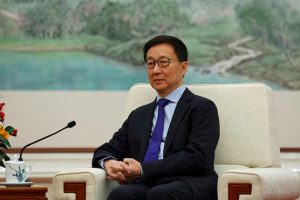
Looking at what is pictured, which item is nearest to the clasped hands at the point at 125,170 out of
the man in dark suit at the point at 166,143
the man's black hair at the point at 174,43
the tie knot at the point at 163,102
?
the man in dark suit at the point at 166,143

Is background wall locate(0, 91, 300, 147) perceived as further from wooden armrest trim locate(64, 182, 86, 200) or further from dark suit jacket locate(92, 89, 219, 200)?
wooden armrest trim locate(64, 182, 86, 200)

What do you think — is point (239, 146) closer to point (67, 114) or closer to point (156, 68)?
point (156, 68)

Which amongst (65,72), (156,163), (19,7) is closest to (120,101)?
(65,72)

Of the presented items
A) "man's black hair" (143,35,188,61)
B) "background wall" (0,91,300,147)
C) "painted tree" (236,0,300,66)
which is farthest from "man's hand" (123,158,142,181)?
"painted tree" (236,0,300,66)

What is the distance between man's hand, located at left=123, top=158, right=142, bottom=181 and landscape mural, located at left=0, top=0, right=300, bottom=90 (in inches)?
49.6

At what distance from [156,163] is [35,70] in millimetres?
1499

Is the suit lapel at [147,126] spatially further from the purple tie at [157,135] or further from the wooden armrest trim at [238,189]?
the wooden armrest trim at [238,189]

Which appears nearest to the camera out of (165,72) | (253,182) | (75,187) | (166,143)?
(253,182)

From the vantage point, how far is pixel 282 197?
12.5 feet

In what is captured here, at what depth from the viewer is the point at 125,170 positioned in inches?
151

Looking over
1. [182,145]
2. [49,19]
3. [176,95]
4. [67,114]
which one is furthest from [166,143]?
[49,19]

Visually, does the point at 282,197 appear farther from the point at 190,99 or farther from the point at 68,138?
the point at 68,138

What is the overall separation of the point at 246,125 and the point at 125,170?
0.70 metres

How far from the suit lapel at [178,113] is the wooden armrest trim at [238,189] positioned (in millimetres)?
504
